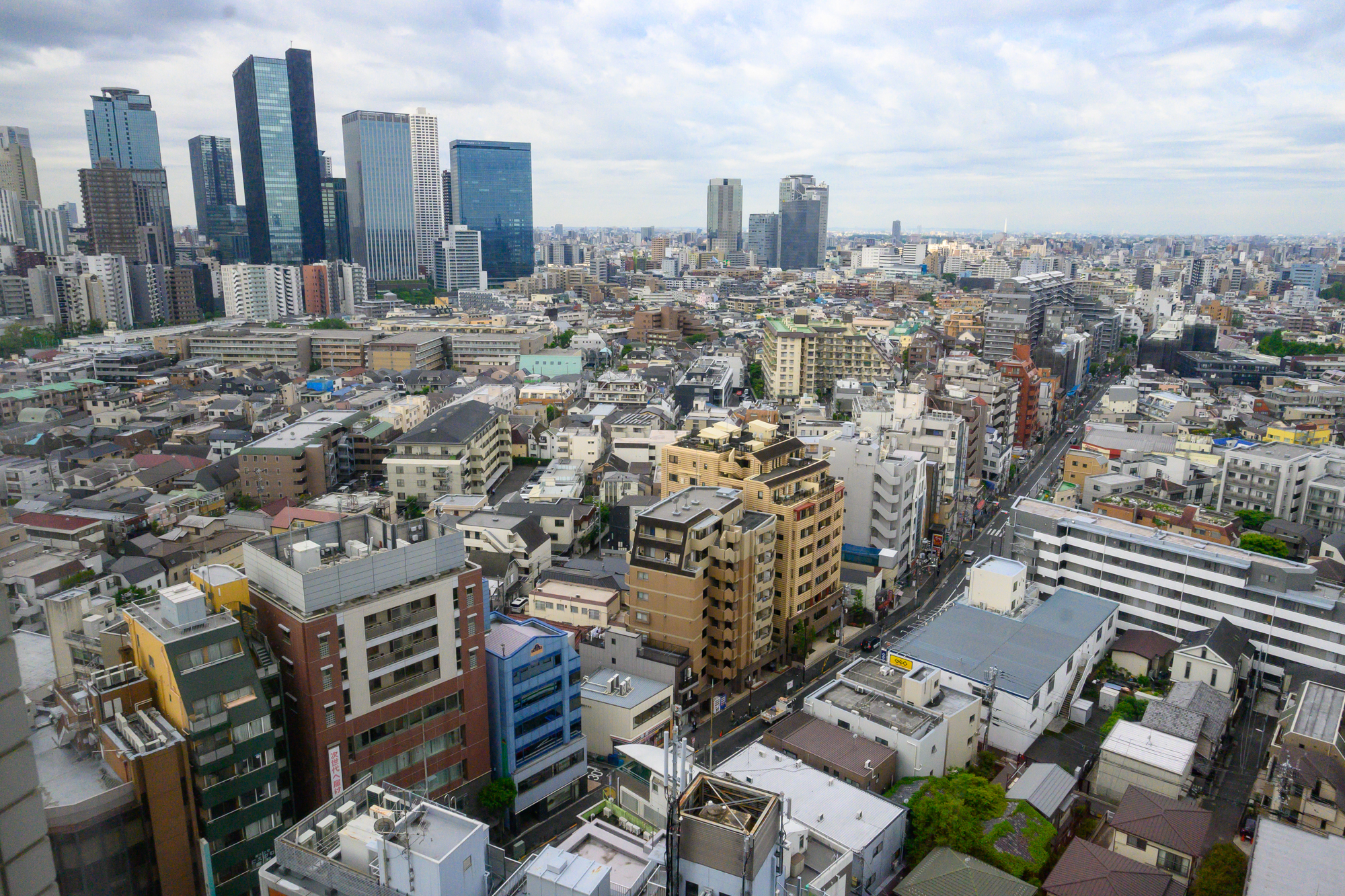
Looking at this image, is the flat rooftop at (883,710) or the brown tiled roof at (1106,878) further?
the flat rooftop at (883,710)

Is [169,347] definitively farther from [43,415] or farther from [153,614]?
[153,614]

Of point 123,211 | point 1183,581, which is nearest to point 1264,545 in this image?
point 1183,581

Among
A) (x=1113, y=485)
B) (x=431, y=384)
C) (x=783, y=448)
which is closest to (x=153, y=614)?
(x=783, y=448)

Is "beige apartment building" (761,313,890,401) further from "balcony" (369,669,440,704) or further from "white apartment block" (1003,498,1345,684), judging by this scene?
"balcony" (369,669,440,704)

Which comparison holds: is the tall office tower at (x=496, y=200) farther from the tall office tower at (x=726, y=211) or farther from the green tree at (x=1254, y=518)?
the green tree at (x=1254, y=518)

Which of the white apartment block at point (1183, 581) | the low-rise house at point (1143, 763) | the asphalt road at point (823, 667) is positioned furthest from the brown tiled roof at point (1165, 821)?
the white apartment block at point (1183, 581)

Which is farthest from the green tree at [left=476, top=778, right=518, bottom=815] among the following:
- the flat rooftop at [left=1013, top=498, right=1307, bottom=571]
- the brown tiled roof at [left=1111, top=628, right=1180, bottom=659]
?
the flat rooftop at [left=1013, top=498, right=1307, bottom=571]

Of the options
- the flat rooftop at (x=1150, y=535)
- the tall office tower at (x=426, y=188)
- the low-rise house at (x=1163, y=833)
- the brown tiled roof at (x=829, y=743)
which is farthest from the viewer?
the tall office tower at (x=426, y=188)
